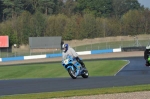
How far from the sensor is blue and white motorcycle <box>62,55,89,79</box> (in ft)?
66.6

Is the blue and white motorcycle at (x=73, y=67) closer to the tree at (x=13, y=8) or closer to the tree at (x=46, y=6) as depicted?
the tree at (x=13, y=8)

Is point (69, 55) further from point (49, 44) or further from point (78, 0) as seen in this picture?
point (78, 0)

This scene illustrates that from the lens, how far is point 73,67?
68.1ft

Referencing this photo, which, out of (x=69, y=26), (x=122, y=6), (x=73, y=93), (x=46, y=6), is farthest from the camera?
(x=122, y=6)

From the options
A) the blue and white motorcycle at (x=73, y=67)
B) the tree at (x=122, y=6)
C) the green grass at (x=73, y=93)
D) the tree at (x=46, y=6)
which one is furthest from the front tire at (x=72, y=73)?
the tree at (x=122, y=6)

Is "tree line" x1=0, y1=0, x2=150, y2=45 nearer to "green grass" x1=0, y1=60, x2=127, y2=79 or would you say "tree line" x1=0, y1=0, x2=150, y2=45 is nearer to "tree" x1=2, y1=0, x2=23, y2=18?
"tree" x1=2, y1=0, x2=23, y2=18

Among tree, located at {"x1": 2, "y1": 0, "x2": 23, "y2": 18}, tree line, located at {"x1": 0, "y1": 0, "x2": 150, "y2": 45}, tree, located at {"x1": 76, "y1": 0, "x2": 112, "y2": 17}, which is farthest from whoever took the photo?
tree, located at {"x1": 76, "y1": 0, "x2": 112, "y2": 17}

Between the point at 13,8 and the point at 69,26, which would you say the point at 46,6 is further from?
the point at 69,26

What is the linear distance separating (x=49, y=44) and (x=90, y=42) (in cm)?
1294

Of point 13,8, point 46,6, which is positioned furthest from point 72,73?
point 46,6

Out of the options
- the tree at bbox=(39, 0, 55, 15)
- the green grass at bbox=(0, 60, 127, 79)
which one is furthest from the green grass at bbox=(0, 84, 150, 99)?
the tree at bbox=(39, 0, 55, 15)

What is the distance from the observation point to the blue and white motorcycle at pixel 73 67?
2031 cm

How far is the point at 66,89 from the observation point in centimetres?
1614

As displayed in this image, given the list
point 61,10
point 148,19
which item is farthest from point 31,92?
point 61,10
